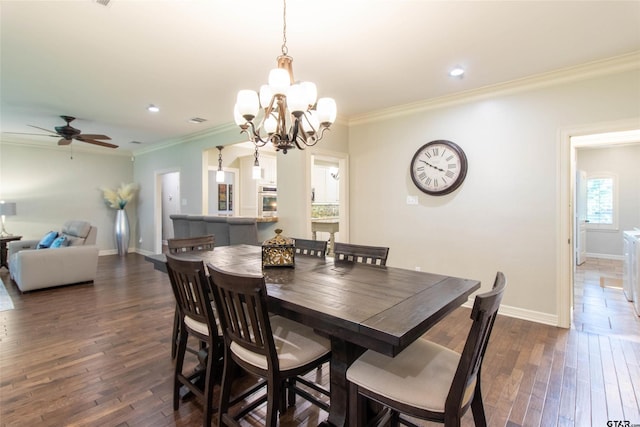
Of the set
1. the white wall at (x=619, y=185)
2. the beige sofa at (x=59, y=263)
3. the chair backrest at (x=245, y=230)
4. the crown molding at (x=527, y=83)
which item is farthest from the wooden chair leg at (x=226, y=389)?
the white wall at (x=619, y=185)

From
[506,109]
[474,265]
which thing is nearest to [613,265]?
[474,265]

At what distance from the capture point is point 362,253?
7.83 feet

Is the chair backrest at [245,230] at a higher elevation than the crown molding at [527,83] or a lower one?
lower

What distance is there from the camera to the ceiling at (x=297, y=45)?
2.08 meters

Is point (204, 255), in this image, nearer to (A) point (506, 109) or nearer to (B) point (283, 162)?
(B) point (283, 162)

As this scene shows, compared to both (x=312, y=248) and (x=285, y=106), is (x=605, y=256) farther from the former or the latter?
(x=285, y=106)

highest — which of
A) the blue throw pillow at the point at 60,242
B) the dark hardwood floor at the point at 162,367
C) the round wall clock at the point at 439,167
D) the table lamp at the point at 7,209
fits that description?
the round wall clock at the point at 439,167

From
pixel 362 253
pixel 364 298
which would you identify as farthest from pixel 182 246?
pixel 364 298

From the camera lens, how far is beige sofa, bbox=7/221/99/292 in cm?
425

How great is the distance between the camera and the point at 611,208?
6531mm

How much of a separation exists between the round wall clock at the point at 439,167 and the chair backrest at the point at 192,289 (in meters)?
3.10

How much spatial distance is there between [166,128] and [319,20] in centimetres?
418

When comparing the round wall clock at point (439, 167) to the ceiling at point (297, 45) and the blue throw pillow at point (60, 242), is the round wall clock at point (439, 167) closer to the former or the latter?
the ceiling at point (297, 45)

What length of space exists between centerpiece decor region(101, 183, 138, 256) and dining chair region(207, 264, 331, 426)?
7.04 m
